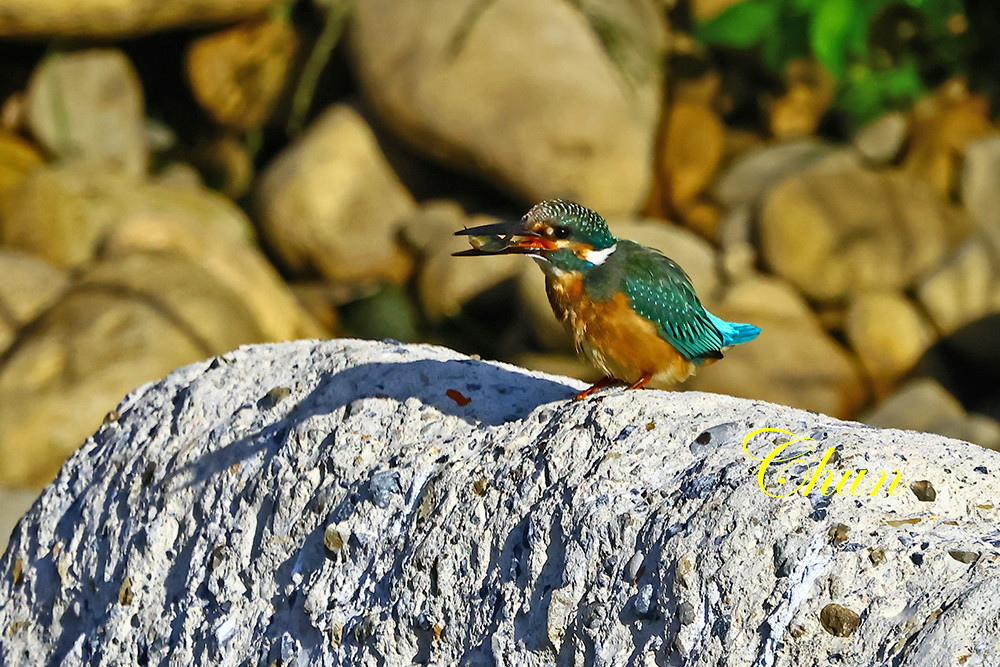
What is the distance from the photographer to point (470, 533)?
2.65 metres

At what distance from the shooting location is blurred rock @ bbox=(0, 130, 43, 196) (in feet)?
32.2

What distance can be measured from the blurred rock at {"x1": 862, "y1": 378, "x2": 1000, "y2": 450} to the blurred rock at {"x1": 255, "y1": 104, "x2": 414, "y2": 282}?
3.86 metres

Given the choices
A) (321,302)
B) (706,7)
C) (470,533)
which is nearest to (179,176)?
(321,302)

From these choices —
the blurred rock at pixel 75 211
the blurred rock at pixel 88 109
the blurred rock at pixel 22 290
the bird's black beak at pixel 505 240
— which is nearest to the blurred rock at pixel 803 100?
the blurred rock at pixel 75 211

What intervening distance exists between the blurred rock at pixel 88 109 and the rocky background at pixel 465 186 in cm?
2

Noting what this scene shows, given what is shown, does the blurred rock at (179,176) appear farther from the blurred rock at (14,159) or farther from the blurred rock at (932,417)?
the blurred rock at (932,417)

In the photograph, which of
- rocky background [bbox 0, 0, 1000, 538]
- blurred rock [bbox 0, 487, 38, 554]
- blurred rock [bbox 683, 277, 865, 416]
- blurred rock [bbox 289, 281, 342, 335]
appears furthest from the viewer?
blurred rock [bbox 289, 281, 342, 335]

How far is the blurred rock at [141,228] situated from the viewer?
852 centimetres

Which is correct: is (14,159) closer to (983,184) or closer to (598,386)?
(983,184)

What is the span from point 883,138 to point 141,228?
5514 mm

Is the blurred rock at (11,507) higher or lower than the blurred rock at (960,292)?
higher

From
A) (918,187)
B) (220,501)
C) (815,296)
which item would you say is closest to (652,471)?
(220,501)

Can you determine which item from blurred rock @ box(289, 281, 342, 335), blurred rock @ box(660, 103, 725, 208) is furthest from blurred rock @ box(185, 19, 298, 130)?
blurred rock @ box(660, 103, 725, 208)

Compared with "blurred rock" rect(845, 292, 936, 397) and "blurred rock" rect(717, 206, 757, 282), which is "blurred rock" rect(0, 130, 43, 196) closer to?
"blurred rock" rect(717, 206, 757, 282)
